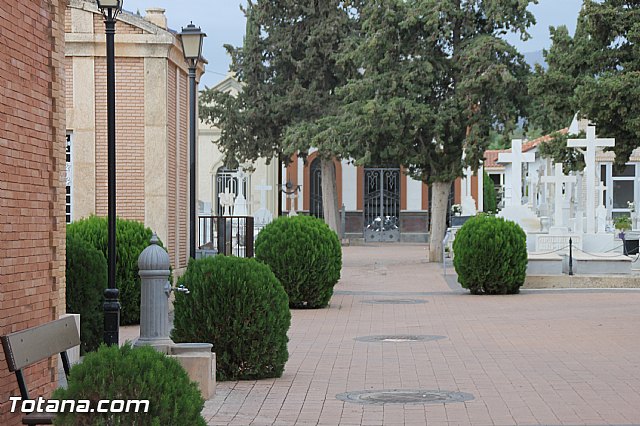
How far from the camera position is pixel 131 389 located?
21.6 feet

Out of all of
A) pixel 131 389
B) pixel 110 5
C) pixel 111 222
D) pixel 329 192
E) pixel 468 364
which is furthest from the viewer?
pixel 329 192

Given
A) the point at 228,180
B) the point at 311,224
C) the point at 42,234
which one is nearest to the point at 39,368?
the point at 42,234

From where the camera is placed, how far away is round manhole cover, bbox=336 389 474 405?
11.1m

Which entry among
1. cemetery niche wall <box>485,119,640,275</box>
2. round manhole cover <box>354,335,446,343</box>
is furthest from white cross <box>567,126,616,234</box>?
round manhole cover <box>354,335,446,343</box>

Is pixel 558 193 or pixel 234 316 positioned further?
pixel 558 193

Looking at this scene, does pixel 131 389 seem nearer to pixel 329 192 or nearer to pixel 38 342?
pixel 38 342

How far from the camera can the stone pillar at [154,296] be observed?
11.0 m

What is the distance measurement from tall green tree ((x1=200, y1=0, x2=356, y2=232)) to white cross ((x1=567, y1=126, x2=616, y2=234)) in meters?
18.8

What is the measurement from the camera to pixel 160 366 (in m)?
6.73

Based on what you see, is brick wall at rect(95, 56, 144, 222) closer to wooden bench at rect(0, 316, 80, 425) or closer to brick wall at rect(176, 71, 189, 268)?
brick wall at rect(176, 71, 189, 268)

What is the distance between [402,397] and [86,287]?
4.60 metres

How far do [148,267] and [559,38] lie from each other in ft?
73.7

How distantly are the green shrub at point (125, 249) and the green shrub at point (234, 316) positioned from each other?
206 inches

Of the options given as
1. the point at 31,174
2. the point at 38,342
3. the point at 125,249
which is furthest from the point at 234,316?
the point at 125,249
